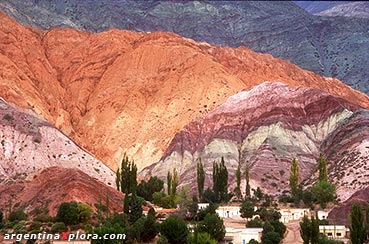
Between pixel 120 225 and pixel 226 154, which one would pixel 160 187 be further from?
pixel 120 225

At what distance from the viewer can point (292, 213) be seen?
8625 centimetres

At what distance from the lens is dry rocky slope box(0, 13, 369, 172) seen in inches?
5423

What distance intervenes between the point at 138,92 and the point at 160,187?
4832 cm

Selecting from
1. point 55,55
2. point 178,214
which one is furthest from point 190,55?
point 178,214

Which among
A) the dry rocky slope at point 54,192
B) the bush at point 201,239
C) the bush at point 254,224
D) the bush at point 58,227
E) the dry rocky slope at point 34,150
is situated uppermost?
the dry rocky slope at point 34,150

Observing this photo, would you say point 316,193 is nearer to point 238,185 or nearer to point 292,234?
point 238,185

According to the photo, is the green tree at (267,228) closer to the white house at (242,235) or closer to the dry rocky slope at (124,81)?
the white house at (242,235)

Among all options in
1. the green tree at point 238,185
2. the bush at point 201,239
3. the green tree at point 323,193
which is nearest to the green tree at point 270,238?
the bush at point 201,239

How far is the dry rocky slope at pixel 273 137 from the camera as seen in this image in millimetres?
109750

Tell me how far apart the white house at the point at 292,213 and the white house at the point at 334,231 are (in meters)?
8.52

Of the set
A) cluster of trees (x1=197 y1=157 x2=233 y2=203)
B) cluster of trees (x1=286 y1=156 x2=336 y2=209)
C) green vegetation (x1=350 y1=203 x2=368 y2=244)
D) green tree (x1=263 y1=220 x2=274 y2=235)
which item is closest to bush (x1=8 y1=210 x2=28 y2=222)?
green tree (x1=263 y1=220 x2=274 y2=235)

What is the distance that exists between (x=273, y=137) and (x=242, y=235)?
5135 cm

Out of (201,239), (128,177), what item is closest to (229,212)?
(128,177)

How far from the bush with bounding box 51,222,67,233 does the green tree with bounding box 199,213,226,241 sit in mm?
12214
